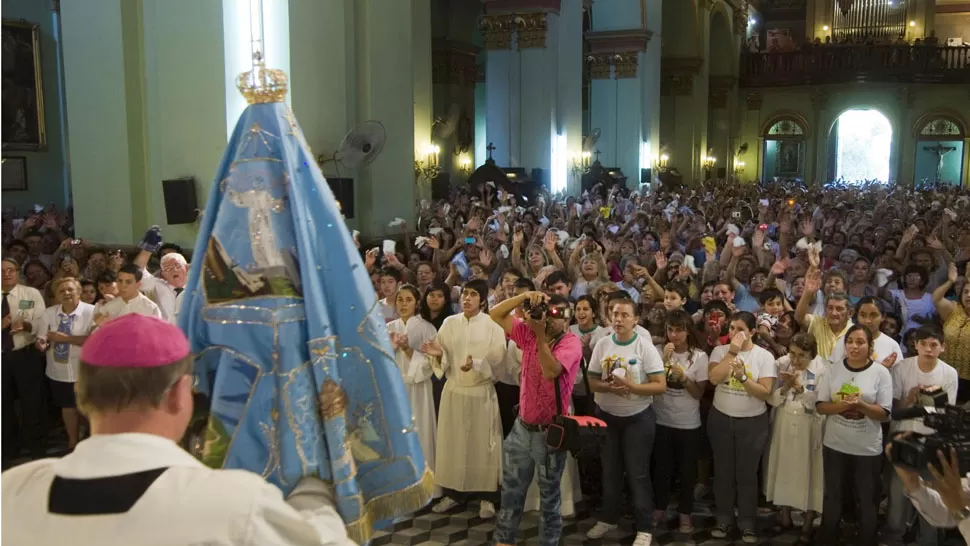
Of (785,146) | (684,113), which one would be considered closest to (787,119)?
(785,146)

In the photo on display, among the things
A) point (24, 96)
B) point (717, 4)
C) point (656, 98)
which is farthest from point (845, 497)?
point (717, 4)

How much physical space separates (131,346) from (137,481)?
31cm

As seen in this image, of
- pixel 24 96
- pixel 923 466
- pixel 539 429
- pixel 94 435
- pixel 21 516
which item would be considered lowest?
pixel 539 429

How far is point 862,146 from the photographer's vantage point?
43.2m

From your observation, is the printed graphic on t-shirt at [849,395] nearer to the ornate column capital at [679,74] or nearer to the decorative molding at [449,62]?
the decorative molding at [449,62]

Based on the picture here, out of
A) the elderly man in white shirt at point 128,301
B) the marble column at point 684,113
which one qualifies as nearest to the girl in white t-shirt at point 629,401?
the elderly man in white shirt at point 128,301

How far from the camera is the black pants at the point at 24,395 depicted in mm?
7414

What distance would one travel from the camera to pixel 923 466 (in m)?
2.79

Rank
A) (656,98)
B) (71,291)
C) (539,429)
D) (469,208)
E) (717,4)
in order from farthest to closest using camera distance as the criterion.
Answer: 1. (717,4)
2. (656,98)
3. (469,208)
4. (71,291)
5. (539,429)

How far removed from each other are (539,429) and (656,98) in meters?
22.9

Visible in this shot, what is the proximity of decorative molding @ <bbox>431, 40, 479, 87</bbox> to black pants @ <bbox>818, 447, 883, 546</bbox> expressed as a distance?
787 inches

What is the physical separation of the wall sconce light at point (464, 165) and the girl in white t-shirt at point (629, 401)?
1887 cm

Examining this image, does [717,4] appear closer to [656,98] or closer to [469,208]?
[656,98]

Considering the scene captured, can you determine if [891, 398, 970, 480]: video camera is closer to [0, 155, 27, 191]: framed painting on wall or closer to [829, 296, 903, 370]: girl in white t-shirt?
[829, 296, 903, 370]: girl in white t-shirt
